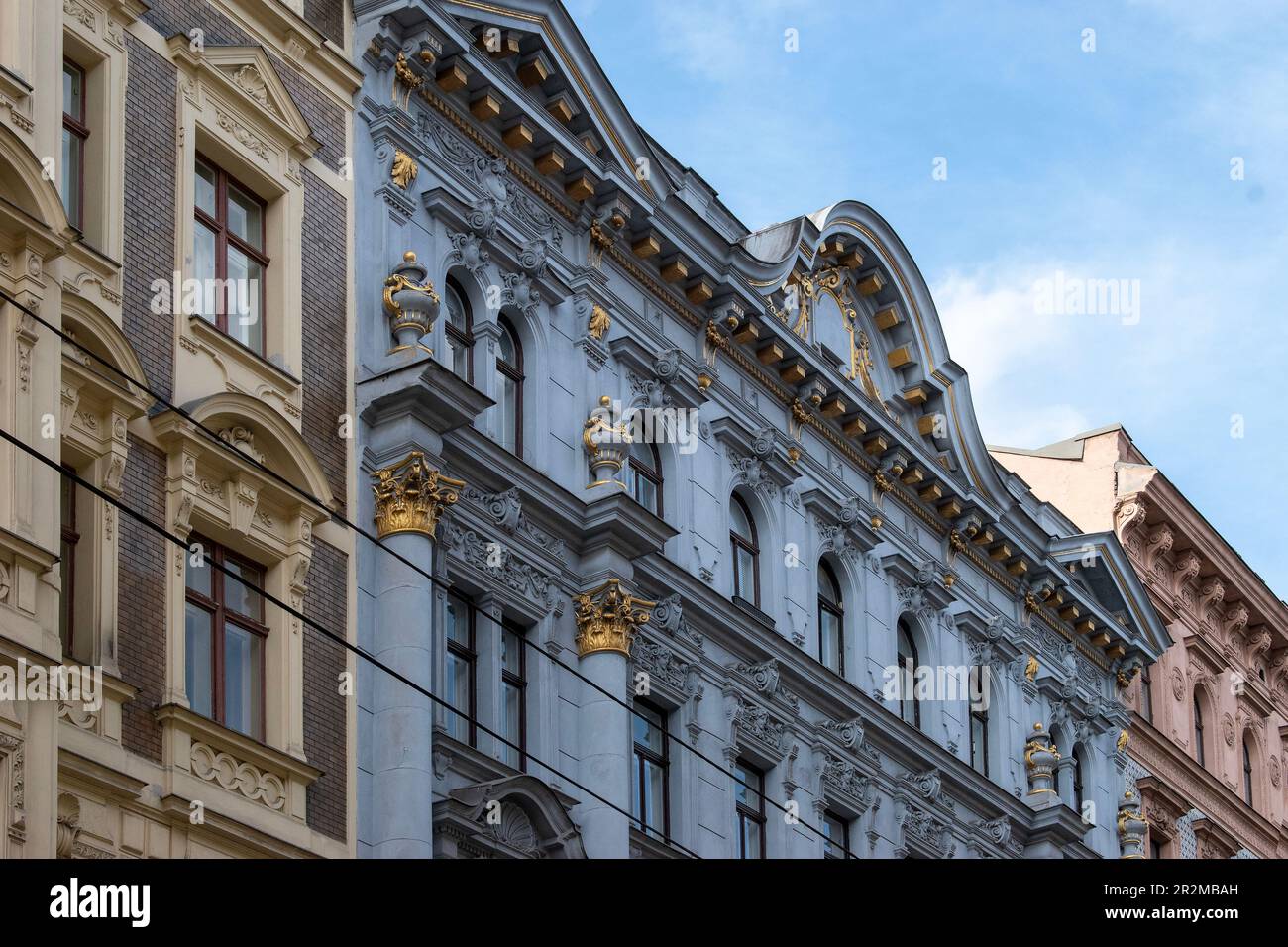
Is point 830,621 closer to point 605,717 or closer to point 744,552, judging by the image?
point 744,552

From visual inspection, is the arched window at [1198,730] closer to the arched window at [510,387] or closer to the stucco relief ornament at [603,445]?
the stucco relief ornament at [603,445]

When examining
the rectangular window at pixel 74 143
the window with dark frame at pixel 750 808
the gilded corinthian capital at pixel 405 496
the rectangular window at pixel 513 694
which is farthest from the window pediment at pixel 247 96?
the window with dark frame at pixel 750 808

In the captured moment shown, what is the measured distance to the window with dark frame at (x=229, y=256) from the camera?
82.5 ft

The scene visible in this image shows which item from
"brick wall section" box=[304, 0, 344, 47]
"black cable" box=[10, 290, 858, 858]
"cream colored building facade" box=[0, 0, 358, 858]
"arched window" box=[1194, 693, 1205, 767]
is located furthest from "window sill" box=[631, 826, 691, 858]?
"arched window" box=[1194, 693, 1205, 767]

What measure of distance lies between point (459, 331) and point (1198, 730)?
2377cm

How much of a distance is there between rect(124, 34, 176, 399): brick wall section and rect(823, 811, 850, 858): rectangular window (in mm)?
12281

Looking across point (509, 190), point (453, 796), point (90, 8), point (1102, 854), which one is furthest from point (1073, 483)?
point (90, 8)

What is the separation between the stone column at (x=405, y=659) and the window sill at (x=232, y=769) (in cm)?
99

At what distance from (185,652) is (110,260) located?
11.1ft

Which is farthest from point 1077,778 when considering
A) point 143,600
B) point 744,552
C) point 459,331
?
point 143,600

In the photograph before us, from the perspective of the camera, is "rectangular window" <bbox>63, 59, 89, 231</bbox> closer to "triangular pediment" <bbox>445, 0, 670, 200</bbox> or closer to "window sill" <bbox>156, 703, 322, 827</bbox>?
"window sill" <bbox>156, 703, 322, 827</bbox>

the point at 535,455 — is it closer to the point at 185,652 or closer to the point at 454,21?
the point at 454,21

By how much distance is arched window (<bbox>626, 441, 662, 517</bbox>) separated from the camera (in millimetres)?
31594
